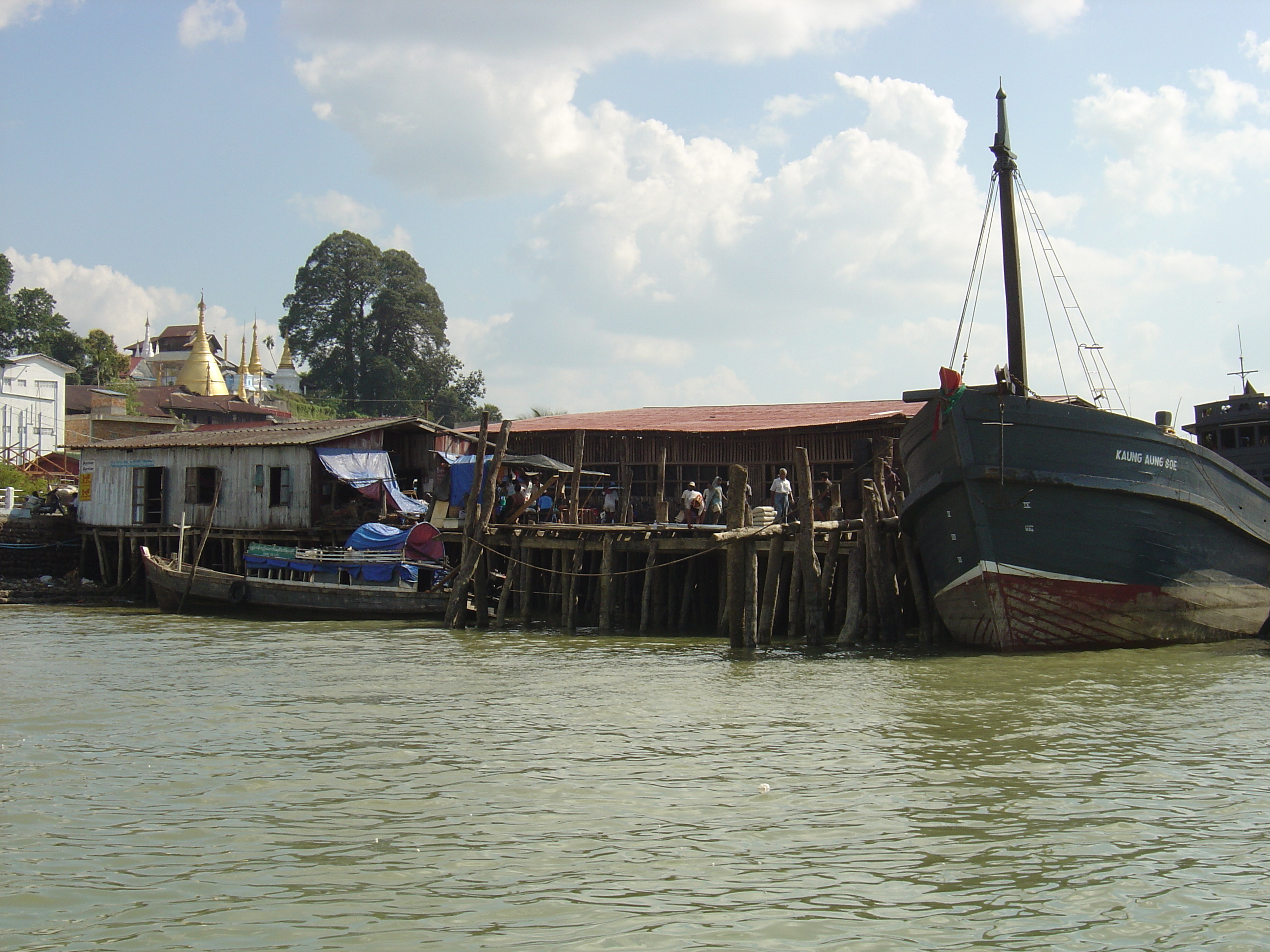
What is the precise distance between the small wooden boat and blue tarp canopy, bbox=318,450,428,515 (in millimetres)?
3356

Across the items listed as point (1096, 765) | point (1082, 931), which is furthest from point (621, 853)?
point (1096, 765)

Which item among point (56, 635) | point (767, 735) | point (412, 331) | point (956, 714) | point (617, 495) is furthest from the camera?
point (412, 331)

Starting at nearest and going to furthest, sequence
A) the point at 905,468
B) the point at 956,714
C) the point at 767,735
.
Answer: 1. the point at 767,735
2. the point at 956,714
3. the point at 905,468

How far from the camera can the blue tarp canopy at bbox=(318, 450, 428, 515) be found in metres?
27.1

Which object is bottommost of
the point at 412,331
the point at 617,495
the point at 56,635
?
the point at 56,635

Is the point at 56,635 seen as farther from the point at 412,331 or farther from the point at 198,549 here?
the point at 412,331

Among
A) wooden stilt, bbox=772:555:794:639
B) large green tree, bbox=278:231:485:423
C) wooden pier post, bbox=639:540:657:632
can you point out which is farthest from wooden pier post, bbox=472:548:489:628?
large green tree, bbox=278:231:485:423

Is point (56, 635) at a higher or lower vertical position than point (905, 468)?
lower

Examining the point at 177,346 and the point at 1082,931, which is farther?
the point at 177,346

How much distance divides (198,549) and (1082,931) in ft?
80.3

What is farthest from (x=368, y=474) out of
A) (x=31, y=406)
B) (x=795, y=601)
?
(x=31, y=406)

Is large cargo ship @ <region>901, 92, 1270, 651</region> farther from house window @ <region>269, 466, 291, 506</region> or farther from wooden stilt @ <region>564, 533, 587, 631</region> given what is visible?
house window @ <region>269, 466, 291, 506</region>

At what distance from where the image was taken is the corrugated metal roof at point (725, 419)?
88.9 feet

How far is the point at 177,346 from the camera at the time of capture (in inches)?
3740
